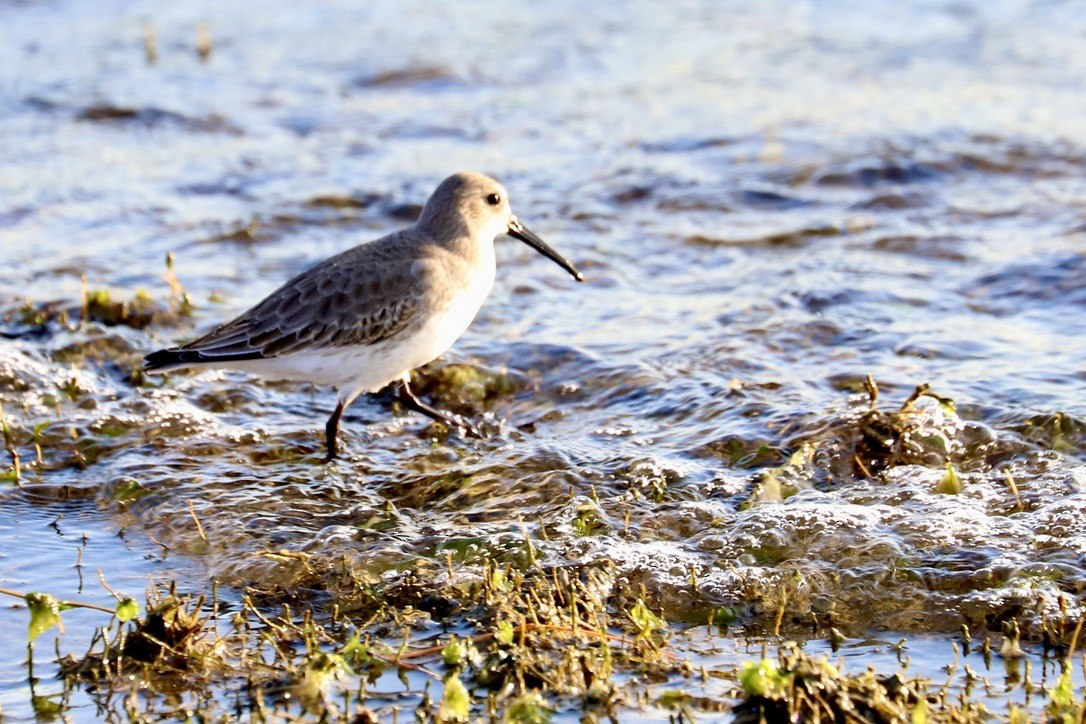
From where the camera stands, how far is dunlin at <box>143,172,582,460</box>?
6.54m

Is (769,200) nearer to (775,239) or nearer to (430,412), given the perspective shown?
(775,239)

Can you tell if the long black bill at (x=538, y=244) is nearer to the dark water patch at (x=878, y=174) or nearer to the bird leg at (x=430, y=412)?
the bird leg at (x=430, y=412)

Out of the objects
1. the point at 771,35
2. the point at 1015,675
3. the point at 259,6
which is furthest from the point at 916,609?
the point at 259,6

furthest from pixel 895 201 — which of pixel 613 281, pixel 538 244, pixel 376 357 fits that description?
pixel 376 357

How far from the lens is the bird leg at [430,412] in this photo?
700 centimetres

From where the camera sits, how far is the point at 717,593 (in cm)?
516

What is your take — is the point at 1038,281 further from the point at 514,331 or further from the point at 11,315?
the point at 11,315

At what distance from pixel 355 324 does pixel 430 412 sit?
2.25 ft

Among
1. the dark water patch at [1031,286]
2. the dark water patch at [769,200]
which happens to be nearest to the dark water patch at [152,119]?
the dark water patch at [769,200]

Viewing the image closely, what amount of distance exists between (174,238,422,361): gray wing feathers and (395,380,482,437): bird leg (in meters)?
0.59

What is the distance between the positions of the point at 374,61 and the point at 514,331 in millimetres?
6901

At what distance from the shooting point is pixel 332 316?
260 inches

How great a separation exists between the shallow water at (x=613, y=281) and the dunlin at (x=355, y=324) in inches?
16.6

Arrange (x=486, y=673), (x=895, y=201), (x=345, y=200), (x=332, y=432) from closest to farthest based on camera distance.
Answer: (x=486, y=673), (x=332, y=432), (x=895, y=201), (x=345, y=200)
